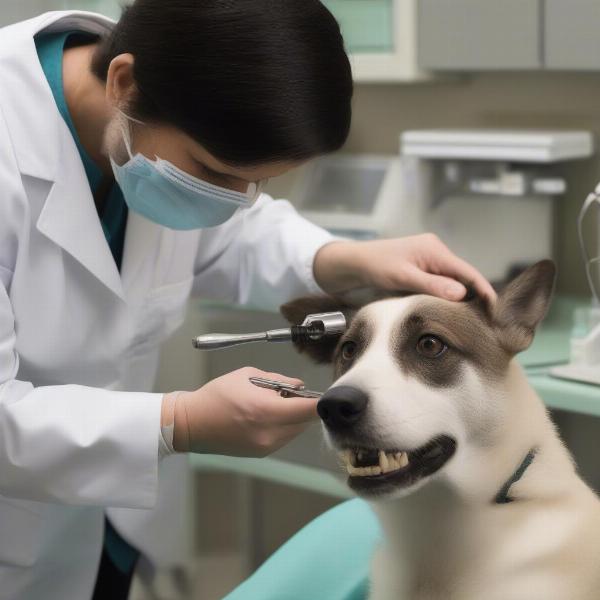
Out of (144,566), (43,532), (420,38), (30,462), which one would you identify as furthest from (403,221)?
(30,462)

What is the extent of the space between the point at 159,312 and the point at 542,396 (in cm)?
66

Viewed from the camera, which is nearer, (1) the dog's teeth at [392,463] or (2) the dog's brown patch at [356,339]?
(1) the dog's teeth at [392,463]

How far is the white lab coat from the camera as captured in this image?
1.15 metres

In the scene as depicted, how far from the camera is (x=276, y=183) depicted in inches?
111

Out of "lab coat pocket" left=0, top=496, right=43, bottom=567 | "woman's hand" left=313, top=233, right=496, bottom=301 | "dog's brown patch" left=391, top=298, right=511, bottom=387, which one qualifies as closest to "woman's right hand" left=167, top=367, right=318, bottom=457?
"dog's brown patch" left=391, top=298, right=511, bottom=387

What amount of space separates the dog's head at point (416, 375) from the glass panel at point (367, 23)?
1148 millimetres

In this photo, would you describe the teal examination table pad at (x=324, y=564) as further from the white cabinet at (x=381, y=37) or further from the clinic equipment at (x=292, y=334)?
the white cabinet at (x=381, y=37)

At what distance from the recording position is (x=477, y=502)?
1106 millimetres

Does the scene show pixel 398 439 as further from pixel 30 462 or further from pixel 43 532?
pixel 43 532

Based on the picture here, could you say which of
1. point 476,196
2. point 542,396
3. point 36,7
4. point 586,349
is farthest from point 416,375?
point 36,7

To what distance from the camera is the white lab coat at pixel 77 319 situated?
1146 millimetres

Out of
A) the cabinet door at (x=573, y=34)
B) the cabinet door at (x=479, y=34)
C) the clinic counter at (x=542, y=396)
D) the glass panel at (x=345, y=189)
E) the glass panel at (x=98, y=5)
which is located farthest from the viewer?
the glass panel at (x=98, y=5)

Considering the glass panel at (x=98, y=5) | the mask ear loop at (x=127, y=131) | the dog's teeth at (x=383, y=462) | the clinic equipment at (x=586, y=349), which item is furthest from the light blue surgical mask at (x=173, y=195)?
the glass panel at (x=98, y=5)

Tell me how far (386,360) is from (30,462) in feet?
1.37
